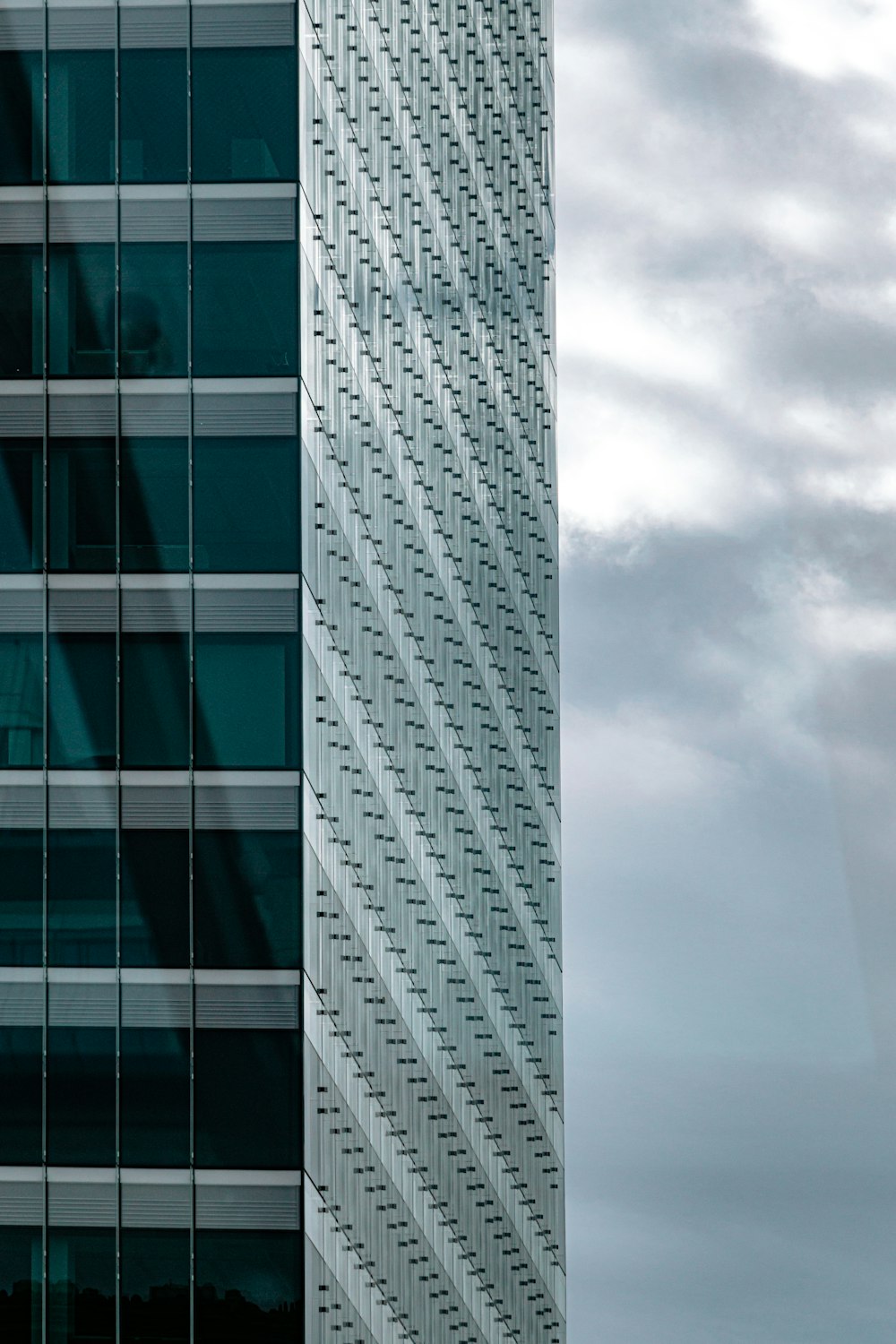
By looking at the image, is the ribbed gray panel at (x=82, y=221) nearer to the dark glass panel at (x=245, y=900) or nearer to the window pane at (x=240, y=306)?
the window pane at (x=240, y=306)

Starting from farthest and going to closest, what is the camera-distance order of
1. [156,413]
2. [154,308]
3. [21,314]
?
[21,314] → [154,308] → [156,413]

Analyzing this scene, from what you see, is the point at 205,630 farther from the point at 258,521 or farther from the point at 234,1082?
the point at 234,1082

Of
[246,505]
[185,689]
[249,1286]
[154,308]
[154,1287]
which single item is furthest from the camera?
[154,308]

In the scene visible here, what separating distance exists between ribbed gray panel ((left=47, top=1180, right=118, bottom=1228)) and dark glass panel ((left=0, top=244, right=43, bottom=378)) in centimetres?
1670

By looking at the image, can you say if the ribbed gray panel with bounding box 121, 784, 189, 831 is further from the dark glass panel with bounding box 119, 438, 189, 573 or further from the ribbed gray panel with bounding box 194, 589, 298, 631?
the dark glass panel with bounding box 119, 438, 189, 573

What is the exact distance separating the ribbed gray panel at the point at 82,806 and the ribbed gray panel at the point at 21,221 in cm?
1154

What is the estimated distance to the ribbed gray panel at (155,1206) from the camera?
49188mm

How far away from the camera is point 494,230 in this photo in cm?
8919

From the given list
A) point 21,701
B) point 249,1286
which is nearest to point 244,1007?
point 249,1286

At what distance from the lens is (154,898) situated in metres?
50.1

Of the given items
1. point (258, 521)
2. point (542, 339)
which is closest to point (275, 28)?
point (258, 521)

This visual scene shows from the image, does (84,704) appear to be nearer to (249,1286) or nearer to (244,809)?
(244,809)

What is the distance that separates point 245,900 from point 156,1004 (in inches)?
106

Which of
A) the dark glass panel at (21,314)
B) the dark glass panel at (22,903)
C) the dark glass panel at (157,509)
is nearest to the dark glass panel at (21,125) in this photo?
the dark glass panel at (21,314)
